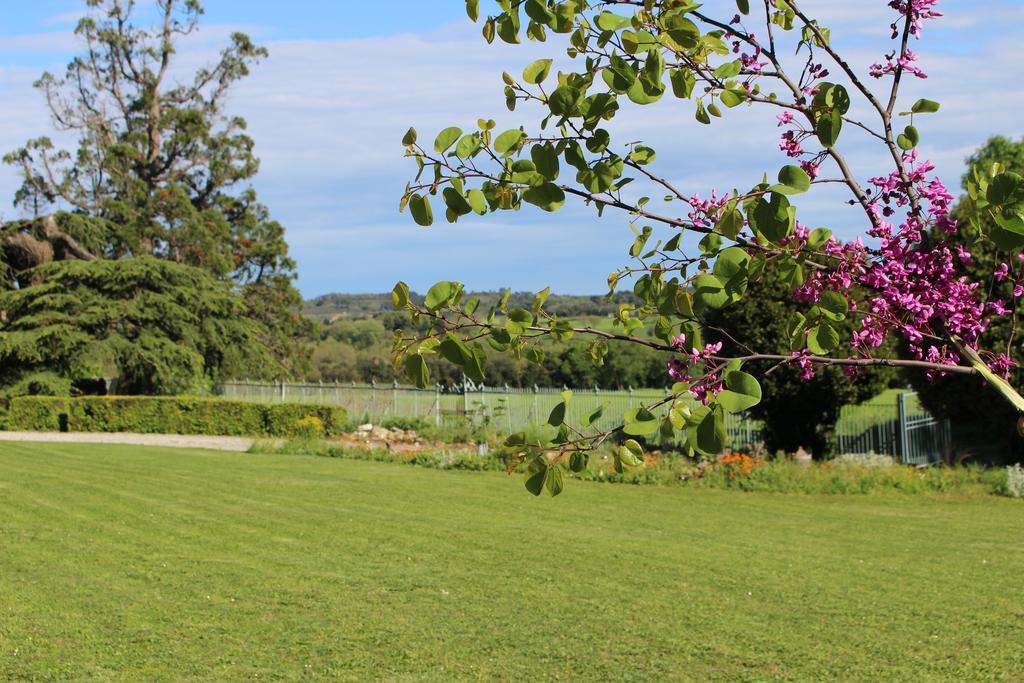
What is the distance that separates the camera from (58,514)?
1114 cm

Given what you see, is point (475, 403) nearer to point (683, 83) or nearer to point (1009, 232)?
point (683, 83)

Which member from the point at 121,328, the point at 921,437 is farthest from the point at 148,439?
the point at 921,437

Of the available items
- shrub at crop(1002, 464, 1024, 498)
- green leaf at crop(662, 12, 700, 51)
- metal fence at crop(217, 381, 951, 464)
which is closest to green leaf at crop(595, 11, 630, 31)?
green leaf at crop(662, 12, 700, 51)

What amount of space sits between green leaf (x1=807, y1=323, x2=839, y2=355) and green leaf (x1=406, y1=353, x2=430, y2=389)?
0.79 m

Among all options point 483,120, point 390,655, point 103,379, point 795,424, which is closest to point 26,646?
point 390,655

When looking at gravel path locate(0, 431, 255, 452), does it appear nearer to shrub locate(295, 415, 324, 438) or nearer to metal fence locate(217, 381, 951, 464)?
shrub locate(295, 415, 324, 438)

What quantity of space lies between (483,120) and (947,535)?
988 cm

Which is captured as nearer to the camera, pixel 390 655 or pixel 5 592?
pixel 390 655

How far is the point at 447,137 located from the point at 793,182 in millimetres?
768

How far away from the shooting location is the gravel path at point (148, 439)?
22500 millimetres

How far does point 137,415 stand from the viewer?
26.2 m

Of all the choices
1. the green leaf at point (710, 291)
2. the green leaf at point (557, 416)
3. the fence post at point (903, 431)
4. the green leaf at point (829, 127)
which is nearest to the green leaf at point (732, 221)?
the green leaf at point (710, 291)

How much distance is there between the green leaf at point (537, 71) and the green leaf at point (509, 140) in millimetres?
134

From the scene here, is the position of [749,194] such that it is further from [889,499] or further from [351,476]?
[351,476]
